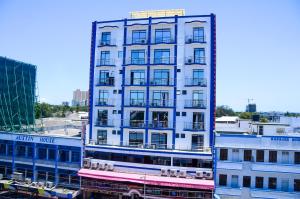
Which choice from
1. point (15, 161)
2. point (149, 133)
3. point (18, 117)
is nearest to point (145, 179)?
point (149, 133)

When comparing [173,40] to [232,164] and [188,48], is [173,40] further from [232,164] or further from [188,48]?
[232,164]

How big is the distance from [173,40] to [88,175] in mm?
19268

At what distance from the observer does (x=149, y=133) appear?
36.0 meters

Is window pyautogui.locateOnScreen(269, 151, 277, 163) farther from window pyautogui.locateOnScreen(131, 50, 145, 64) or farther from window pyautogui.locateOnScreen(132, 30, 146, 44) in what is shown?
window pyautogui.locateOnScreen(132, 30, 146, 44)

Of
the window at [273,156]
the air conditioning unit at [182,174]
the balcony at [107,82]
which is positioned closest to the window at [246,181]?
the window at [273,156]

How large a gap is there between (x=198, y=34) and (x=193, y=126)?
11.5 meters

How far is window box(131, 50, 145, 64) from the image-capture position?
3712 cm

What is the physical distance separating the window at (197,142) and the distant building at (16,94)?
2643 centimetres

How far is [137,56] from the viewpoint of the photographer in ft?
123

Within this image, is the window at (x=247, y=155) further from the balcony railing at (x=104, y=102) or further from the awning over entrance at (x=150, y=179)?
the balcony railing at (x=104, y=102)

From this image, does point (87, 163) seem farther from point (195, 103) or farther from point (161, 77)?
point (195, 103)

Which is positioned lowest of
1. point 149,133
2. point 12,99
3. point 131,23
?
point 149,133

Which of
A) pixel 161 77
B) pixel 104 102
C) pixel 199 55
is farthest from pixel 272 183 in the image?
pixel 104 102

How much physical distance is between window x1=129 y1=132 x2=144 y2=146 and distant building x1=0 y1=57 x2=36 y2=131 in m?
18.5
